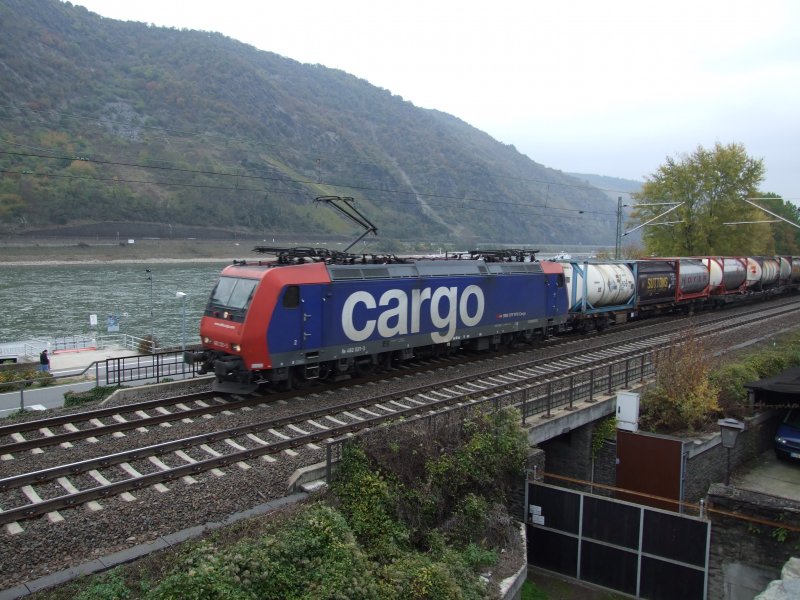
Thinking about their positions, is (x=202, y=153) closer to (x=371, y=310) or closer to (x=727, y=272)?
(x=727, y=272)

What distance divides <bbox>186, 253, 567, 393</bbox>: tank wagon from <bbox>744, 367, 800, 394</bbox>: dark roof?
24.5ft

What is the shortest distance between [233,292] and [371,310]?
358 centimetres

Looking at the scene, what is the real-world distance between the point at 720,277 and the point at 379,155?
11692 centimetres

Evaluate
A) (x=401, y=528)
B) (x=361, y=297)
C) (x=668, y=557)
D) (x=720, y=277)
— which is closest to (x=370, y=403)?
(x=361, y=297)

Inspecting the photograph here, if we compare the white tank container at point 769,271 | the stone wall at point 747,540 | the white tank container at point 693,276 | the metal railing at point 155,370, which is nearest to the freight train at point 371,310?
the metal railing at point 155,370

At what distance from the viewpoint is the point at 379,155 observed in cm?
→ 14500

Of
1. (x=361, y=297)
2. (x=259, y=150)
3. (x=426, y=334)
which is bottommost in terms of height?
(x=426, y=334)

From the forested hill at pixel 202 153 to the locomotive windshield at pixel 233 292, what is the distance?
26.5m

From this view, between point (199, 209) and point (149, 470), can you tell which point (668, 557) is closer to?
point (149, 470)

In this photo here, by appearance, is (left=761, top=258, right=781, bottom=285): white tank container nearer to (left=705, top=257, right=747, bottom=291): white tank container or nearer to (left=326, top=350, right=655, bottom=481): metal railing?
(left=705, top=257, right=747, bottom=291): white tank container

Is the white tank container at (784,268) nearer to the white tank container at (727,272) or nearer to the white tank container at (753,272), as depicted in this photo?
the white tank container at (753,272)

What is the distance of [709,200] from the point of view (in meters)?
48.7

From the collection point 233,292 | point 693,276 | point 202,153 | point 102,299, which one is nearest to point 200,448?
point 233,292

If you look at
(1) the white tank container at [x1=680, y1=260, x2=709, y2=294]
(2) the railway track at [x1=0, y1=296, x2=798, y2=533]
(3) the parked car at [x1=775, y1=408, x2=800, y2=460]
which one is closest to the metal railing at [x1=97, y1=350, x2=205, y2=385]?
(2) the railway track at [x1=0, y1=296, x2=798, y2=533]
